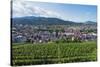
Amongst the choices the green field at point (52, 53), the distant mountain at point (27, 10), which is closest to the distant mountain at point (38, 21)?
the distant mountain at point (27, 10)

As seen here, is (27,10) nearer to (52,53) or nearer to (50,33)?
(50,33)

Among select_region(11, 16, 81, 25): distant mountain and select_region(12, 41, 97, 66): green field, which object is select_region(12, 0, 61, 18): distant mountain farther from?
select_region(12, 41, 97, 66): green field

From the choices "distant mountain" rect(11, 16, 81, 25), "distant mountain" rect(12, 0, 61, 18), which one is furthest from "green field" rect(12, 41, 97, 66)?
"distant mountain" rect(12, 0, 61, 18)

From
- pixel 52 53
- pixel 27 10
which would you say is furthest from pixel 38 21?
pixel 52 53

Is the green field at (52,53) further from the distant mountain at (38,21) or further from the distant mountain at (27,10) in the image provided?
the distant mountain at (27,10)
